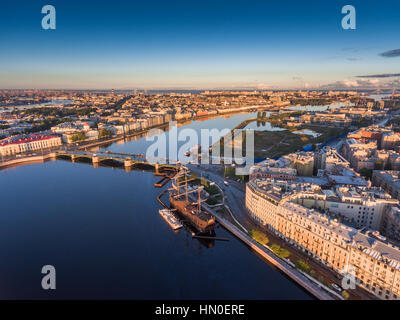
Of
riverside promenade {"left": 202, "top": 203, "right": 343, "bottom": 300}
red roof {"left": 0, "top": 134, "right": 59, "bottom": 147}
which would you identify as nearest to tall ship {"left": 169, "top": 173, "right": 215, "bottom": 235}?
riverside promenade {"left": 202, "top": 203, "right": 343, "bottom": 300}

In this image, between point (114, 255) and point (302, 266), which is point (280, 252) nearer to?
point (302, 266)

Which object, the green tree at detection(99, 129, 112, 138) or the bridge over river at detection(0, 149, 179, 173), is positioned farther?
the green tree at detection(99, 129, 112, 138)

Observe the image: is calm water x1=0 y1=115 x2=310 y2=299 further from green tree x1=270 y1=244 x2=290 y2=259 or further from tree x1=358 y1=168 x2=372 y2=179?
tree x1=358 y1=168 x2=372 y2=179

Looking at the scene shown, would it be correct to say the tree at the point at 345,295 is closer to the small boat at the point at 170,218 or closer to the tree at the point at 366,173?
the small boat at the point at 170,218

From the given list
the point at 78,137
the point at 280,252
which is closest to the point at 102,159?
the point at 78,137

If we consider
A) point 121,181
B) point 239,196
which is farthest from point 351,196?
point 121,181
